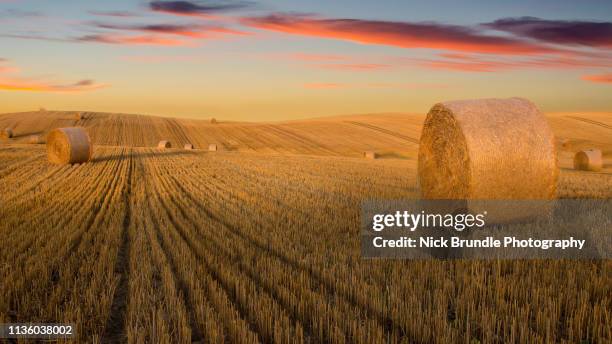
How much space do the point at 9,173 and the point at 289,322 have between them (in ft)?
59.7

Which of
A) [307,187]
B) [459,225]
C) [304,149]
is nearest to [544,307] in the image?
[459,225]

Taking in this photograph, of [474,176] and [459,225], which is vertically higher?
[474,176]

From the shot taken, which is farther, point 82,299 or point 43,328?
point 82,299

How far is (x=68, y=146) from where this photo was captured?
875 inches

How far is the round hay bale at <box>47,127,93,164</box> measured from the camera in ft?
73.4

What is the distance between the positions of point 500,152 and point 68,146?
65.7 feet

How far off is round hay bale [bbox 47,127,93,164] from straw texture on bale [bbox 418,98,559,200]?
1902 centimetres

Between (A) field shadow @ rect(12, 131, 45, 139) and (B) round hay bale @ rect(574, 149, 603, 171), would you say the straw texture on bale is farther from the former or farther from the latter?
(A) field shadow @ rect(12, 131, 45, 139)

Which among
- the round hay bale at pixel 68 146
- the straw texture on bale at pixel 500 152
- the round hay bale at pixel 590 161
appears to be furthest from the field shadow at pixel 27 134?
the straw texture on bale at pixel 500 152

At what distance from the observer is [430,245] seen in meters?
7.18

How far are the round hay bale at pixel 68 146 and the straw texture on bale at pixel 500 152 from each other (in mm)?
19016

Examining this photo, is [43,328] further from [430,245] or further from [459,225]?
[459,225]

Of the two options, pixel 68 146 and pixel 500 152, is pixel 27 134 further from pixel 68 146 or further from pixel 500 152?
pixel 500 152

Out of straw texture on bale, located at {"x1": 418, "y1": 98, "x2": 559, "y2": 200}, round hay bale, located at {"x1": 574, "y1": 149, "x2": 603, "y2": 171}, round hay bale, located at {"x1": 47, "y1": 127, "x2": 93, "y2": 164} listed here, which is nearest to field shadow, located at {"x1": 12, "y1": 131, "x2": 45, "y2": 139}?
round hay bale, located at {"x1": 47, "y1": 127, "x2": 93, "y2": 164}
